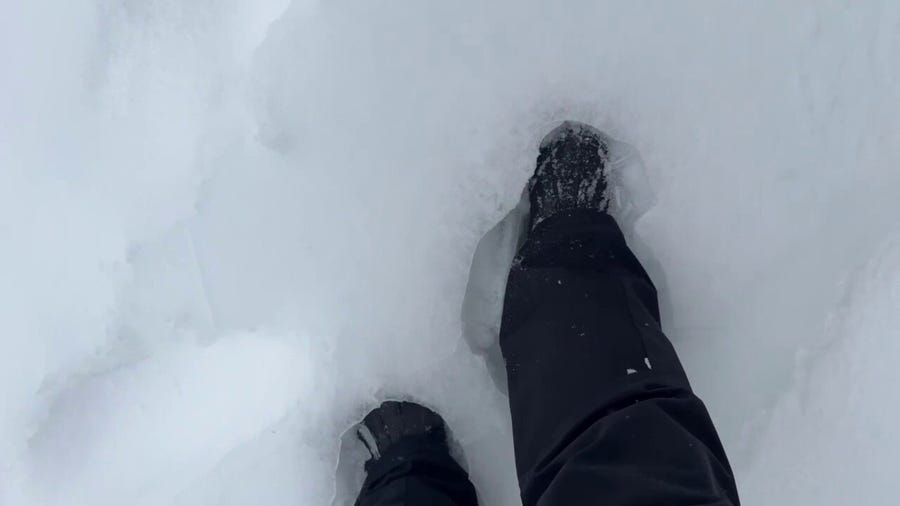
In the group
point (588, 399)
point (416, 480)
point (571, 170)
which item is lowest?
point (416, 480)

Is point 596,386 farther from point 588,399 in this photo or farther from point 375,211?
point 375,211

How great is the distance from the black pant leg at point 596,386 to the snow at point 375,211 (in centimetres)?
17

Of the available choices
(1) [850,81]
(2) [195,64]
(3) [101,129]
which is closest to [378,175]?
(2) [195,64]

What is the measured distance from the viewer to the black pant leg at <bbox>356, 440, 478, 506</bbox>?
46.7 inches

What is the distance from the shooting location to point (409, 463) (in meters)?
1.24

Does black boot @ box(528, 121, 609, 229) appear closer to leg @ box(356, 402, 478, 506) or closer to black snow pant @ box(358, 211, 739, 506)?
black snow pant @ box(358, 211, 739, 506)

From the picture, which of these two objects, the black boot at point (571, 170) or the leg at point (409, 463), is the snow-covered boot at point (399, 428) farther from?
the black boot at point (571, 170)

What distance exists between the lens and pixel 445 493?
121 centimetres

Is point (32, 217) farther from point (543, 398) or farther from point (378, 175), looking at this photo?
point (543, 398)

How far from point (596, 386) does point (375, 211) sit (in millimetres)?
524

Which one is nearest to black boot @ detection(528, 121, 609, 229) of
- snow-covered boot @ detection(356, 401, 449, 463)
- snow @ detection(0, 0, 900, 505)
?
snow @ detection(0, 0, 900, 505)

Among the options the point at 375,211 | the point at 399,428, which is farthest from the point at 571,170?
the point at 399,428

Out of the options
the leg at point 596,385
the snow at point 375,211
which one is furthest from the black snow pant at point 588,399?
the snow at point 375,211

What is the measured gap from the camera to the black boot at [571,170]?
1.27m
